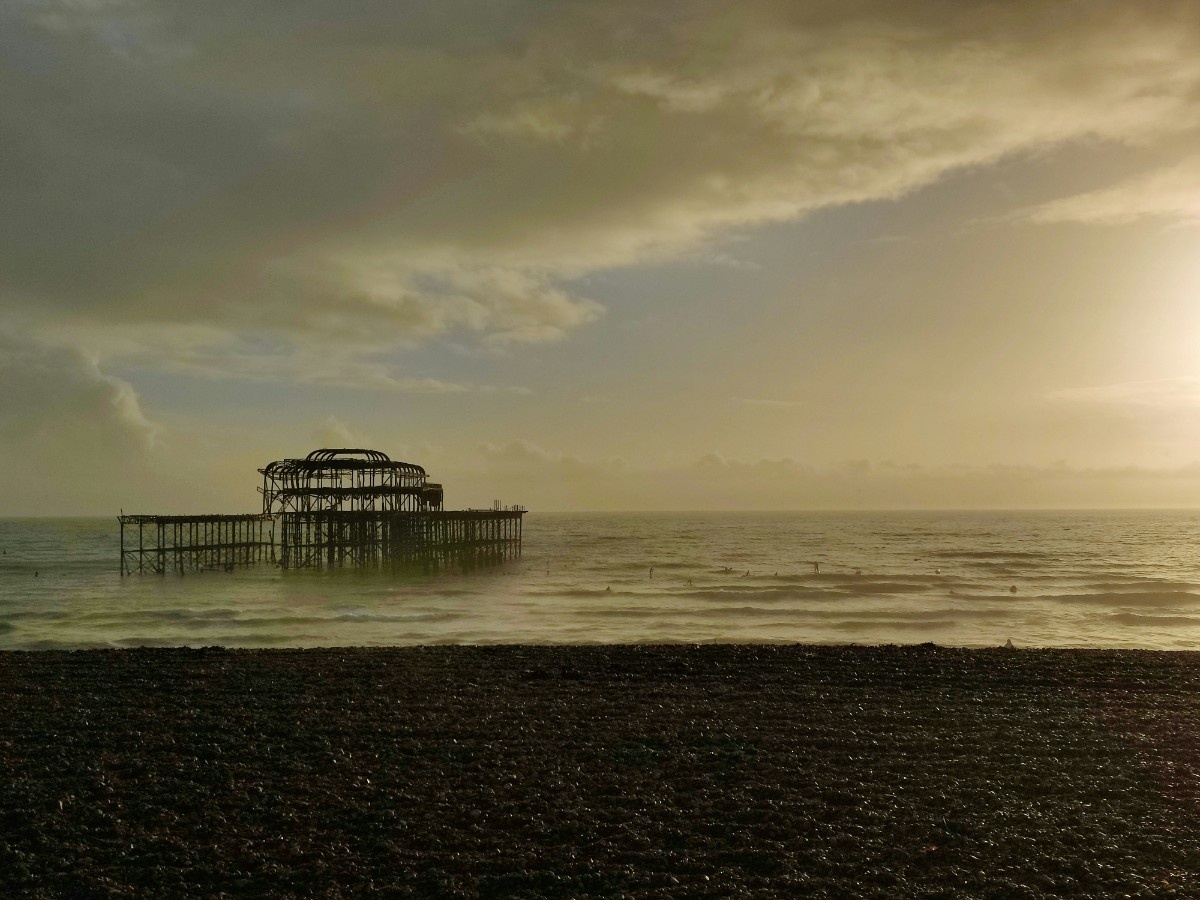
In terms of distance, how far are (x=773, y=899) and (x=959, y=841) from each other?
232 cm

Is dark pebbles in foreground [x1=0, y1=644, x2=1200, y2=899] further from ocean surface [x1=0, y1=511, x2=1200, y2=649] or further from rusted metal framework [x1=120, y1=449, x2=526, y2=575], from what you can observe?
rusted metal framework [x1=120, y1=449, x2=526, y2=575]

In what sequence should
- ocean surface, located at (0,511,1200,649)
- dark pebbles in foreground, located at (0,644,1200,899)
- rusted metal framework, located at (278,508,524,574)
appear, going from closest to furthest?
dark pebbles in foreground, located at (0,644,1200,899) → ocean surface, located at (0,511,1200,649) → rusted metal framework, located at (278,508,524,574)

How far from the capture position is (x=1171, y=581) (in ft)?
146

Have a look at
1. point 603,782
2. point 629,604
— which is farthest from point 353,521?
point 603,782

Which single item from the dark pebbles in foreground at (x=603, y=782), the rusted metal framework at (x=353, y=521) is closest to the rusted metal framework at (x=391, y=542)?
the rusted metal framework at (x=353, y=521)

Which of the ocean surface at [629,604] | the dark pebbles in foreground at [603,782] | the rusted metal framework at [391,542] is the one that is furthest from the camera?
the rusted metal framework at [391,542]

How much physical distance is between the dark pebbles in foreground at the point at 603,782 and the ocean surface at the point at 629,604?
8384 millimetres

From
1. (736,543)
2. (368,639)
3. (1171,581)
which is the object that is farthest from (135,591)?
(736,543)

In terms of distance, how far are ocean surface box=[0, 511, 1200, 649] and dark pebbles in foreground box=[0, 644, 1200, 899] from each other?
8384 mm

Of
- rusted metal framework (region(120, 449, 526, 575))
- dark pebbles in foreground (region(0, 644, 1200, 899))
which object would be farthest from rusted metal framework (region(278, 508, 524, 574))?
dark pebbles in foreground (region(0, 644, 1200, 899))

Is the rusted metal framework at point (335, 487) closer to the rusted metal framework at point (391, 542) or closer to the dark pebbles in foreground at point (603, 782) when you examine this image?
the rusted metal framework at point (391, 542)

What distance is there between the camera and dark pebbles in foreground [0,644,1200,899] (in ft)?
25.0

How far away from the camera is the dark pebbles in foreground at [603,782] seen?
763cm

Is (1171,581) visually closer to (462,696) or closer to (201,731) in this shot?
(462,696)
